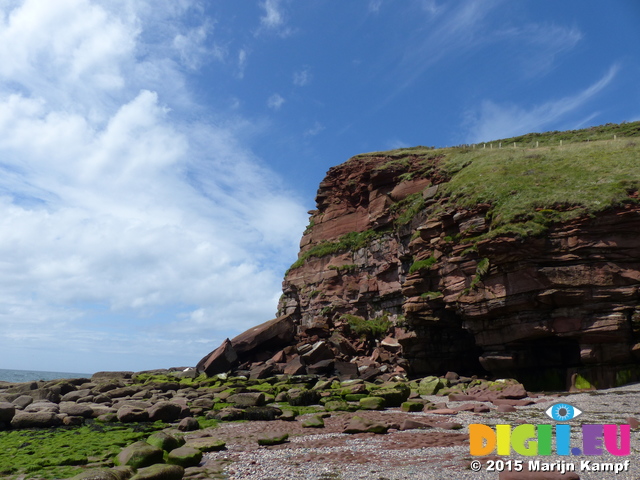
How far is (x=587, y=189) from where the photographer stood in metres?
26.4

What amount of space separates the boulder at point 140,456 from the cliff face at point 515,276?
69.2 ft

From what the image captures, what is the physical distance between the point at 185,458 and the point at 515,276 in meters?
21.1

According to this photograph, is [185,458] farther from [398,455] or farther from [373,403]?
[373,403]

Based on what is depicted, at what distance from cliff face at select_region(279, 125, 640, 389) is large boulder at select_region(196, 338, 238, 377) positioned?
1069cm

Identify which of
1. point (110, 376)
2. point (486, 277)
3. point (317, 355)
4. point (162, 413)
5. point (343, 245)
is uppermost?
point (343, 245)

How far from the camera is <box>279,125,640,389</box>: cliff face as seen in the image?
23.6 m

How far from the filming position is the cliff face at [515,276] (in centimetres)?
2362

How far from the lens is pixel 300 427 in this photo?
1658cm

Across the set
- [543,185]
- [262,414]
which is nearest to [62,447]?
[262,414]

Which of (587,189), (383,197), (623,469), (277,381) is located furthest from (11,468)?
(383,197)

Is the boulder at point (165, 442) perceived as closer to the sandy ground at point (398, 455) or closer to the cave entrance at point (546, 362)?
the sandy ground at point (398, 455)

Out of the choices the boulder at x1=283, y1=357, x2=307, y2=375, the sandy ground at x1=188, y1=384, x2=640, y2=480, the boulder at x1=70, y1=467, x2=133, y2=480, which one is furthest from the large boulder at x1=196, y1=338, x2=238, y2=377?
the boulder at x1=70, y1=467, x2=133, y2=480

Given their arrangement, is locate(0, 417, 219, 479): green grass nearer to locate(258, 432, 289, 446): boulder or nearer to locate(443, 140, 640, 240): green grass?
locate(258, 432, 289, 446): boulder

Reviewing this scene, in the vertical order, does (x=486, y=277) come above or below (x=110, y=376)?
above
